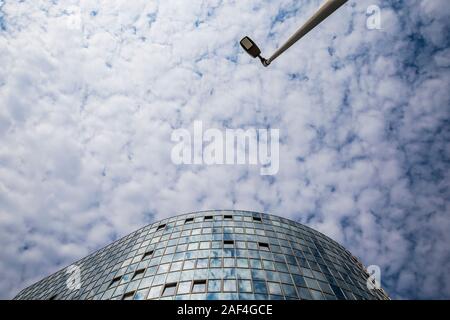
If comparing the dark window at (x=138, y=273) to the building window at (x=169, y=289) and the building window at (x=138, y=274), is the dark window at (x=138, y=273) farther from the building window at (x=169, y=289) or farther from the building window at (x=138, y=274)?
the building window at (x=169, y=289)

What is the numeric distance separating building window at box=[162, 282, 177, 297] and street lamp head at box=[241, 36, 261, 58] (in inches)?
752

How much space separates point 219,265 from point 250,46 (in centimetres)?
1982

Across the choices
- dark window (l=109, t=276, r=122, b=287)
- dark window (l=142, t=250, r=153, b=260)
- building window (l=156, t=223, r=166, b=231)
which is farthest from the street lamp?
building window (l=156, t=223, r=166, b=231)

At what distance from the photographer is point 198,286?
69.8ft

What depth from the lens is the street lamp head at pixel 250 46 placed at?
739 centimetres

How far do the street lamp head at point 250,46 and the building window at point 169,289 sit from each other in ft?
62.6

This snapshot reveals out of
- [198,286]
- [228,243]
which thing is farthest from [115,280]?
[228,243]

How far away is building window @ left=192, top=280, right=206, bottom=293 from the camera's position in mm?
20859

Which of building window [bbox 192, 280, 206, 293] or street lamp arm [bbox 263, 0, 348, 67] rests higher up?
street lamp arm [bbox 263, 0, 348, 67]

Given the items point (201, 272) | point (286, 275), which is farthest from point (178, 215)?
point (286, 275)

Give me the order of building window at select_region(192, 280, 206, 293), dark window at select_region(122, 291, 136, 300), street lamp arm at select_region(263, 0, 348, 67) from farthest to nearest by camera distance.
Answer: dark window at select_region(122, 291, 136, 300) < building window at select_region(192, 280, 206, 293) < street lamp arm at select_region(263, 0, 348, 67)

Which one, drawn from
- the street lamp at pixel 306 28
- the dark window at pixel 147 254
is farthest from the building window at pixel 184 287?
the street lamp at pixel 306 28

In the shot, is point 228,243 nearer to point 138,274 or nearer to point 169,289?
point 169,289

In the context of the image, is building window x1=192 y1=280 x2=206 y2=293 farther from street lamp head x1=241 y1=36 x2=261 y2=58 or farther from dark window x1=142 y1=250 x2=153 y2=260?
street lamp head x1=241 y1=36 x2=261 y2=58
